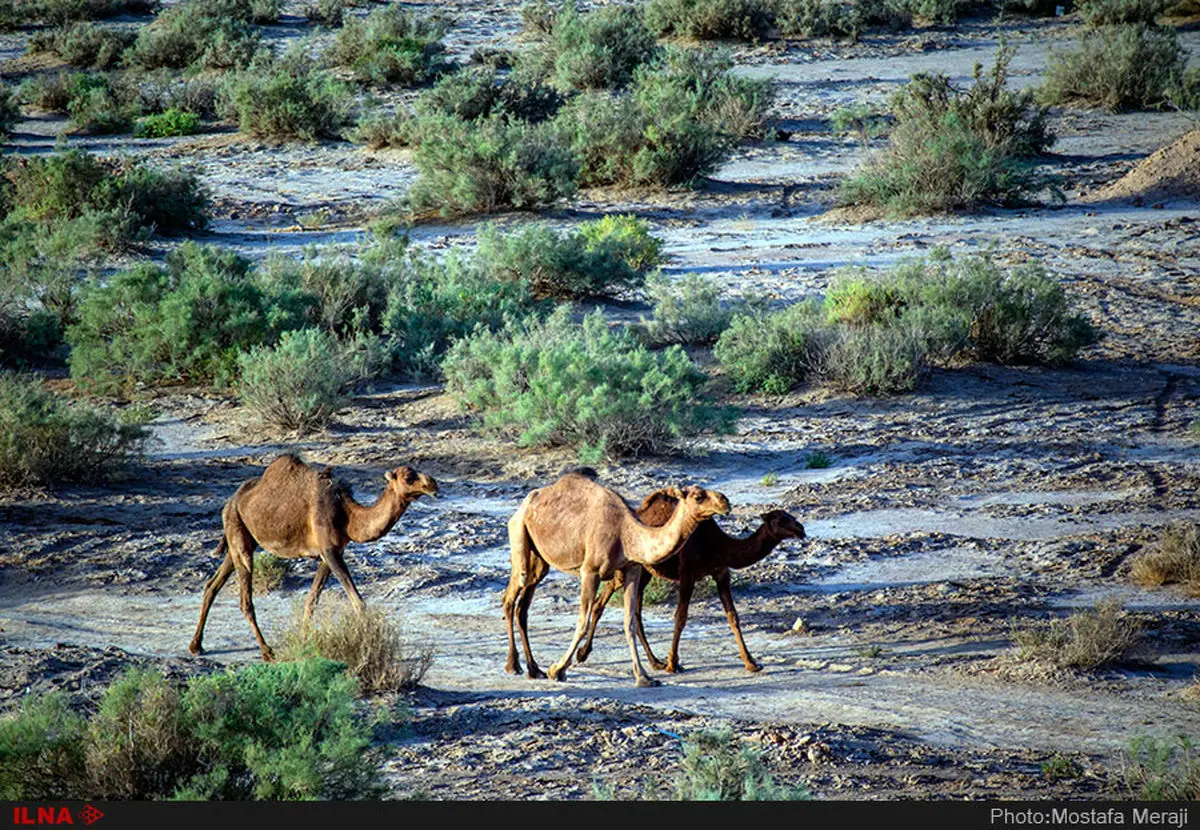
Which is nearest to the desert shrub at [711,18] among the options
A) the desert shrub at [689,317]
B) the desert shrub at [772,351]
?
the desert shrub at [689,317]

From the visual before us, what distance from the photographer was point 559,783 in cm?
695

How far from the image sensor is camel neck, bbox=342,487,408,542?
Result: 28.8 ft

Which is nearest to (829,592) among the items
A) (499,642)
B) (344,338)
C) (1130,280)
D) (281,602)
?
(499,642)

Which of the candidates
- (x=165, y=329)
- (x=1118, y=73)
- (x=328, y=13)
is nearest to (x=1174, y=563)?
(x=165, y=329)

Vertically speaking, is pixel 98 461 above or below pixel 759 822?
below

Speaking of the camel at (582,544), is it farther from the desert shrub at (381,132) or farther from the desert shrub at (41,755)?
the desert shrub at (381,132)

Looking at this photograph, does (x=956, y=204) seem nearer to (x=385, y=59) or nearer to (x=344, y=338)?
(x=344, y=338)

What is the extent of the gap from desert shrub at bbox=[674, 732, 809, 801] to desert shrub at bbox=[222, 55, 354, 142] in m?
22.2

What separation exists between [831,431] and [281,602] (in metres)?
6.05

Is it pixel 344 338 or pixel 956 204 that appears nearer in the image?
pixel 344 338

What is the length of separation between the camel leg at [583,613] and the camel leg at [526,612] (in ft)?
0.43

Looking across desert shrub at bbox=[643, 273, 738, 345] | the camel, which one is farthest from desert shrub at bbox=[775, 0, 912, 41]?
the camel

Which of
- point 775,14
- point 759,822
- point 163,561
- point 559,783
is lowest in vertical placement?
point 163,561

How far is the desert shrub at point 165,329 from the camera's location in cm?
1620
